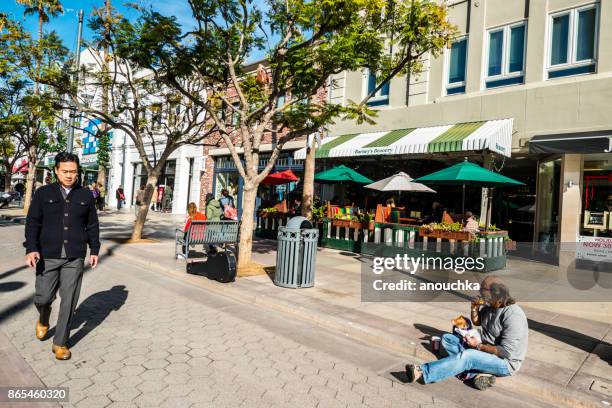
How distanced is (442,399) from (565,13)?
38.5 ft

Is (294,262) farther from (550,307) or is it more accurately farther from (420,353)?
(550,307)

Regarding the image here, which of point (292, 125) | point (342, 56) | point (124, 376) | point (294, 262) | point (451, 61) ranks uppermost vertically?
point (451, 61)

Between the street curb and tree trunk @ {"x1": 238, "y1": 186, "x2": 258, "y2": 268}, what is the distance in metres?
0.99

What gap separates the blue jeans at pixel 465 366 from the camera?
3902 mm

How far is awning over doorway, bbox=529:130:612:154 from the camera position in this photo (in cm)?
955

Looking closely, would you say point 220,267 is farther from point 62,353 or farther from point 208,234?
point 62,353

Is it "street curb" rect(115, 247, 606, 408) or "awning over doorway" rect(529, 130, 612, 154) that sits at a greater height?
"awning over doorway" rect(529, 130, 612, 154)

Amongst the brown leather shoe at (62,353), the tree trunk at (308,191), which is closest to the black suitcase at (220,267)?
the brown leather shoe at (62,353)

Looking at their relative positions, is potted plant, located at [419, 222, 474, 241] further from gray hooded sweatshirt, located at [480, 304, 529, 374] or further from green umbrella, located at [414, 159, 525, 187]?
gray hooded sweatshirt, located at [480, 304, 529, 374]

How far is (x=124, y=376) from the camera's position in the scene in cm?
377

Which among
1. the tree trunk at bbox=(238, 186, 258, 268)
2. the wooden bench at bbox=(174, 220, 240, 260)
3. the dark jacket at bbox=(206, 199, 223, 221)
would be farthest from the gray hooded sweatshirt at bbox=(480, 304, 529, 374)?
the dark jacket at bbox=(206, 199, 223, 221)

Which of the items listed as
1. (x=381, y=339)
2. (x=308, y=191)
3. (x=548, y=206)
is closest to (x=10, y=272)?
(x=381, y=339)

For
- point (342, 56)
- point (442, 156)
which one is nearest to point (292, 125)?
point (342, 56)

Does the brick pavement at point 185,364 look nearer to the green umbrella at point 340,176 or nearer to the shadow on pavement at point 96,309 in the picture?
the shadow on pavement at point 96,309
